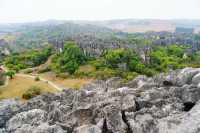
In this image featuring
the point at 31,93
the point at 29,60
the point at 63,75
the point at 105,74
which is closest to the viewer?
the point at 31,93

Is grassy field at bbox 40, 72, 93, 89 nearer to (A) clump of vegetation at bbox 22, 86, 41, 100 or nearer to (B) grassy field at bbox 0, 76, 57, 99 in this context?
(B) grassy field at bbox 0, 76, 57, 99

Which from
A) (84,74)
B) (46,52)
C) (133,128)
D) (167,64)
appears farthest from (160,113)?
(46,52)

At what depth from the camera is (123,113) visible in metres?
28.2

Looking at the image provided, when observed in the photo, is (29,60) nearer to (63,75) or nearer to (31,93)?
(63,75)

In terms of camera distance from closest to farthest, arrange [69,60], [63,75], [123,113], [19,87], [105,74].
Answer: [123,113] < [19,87] < [105,74] < [63,75] < [69,60]

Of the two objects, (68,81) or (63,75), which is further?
(63,75)

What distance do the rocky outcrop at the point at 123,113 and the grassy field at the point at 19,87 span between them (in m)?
34.6

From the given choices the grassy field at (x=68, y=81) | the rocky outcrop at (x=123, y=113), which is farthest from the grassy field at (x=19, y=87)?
the rocky outcrop at (x=123, y=113)

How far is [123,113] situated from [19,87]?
53.6m

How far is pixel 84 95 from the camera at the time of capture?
3722cm

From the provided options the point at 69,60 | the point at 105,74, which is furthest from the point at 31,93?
the point at 69,60

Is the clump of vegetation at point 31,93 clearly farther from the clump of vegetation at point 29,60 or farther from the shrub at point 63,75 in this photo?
the clump of vegetation at point 29,60

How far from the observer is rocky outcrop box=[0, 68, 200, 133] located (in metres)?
24.6

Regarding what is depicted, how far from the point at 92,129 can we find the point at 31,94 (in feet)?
139
